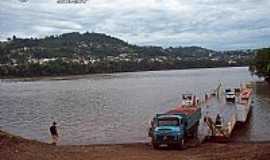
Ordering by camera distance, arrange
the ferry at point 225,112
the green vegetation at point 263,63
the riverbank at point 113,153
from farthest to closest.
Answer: the green vegetation at point 263,63, the ferry at point 225,112, the riverbank at point 113,153

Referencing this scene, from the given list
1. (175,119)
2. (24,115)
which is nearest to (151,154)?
(175,119)

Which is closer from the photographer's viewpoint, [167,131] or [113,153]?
[113,153]

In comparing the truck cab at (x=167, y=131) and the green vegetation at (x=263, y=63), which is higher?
the green vegetation at (x=263, y=63)

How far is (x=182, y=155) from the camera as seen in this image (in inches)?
1038

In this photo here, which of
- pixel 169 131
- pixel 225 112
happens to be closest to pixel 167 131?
pixel 169 131

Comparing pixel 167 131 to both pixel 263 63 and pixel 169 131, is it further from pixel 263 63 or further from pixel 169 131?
pixel 263 63

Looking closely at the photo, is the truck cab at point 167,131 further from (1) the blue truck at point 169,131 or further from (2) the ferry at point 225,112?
(2) the ferry at point 225,112

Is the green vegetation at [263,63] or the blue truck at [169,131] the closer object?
the blue truck at [169,131]

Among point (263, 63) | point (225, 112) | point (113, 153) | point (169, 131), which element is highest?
point (263, 63)

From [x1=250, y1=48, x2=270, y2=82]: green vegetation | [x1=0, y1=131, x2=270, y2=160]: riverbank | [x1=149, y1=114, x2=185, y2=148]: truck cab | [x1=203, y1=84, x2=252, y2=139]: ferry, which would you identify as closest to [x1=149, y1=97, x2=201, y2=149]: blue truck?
[x1=149, y1=114, x2=185, y2=148]: truck cab

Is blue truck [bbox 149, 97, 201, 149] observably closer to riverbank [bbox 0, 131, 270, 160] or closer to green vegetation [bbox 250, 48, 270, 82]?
riverbank [bbox 0, 131, 270, 160]

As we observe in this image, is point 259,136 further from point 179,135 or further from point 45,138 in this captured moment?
point 45,138

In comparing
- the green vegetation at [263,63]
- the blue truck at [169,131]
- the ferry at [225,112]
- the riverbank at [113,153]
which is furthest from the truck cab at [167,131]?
the green vegetation at [263,63]

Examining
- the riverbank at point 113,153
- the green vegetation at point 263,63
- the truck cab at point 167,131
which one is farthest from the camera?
the green vegetation at point 263,63
